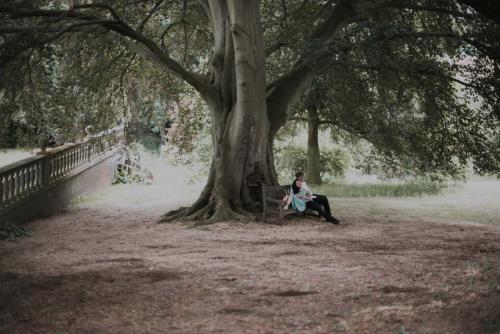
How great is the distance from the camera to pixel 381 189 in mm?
24750

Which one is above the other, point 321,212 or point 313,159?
point 313,159

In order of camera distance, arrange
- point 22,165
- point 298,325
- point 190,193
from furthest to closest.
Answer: point 190,193 < point 22,165 < point 298,325

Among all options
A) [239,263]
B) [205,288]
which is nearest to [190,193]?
[239,263]

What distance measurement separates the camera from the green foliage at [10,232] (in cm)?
1237

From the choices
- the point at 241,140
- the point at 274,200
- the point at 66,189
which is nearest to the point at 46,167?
the point at 66,189

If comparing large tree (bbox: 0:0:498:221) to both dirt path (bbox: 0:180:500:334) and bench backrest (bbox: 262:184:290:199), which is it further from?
dirt path (bbox: 0:180:500:334)

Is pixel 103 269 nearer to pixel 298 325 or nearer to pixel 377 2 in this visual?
pixel 298 325

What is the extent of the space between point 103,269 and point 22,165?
7340mm

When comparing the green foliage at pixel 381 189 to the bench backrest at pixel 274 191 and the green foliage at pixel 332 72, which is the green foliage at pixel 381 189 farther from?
the bench backrest at pixel 274 191

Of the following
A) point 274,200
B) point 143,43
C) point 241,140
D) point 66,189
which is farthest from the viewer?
point 66,189

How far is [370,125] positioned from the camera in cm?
1975

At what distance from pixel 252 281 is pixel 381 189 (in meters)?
17.6

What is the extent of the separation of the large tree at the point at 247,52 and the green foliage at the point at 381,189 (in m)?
6.69

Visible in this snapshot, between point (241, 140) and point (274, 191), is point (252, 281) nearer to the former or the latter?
point (274, 191)
